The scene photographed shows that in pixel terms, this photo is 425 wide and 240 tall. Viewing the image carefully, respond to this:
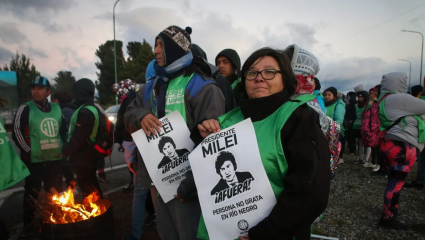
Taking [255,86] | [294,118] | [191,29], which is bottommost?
[294,118]

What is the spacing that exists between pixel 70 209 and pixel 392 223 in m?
4.28

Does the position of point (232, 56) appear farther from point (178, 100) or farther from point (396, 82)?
point (396, 82)

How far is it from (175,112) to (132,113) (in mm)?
446

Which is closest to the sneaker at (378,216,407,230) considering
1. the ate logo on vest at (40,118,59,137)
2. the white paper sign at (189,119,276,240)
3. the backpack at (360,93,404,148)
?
the backpack at (360,93,404,148)

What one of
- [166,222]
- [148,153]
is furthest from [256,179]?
[166,222]

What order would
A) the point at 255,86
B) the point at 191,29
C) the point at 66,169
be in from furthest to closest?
the point at 66,169 → the point at 191,29 → the point at 255,86

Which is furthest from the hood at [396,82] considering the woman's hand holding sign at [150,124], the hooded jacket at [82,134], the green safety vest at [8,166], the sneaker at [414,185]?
the green safety vest at [8,166]

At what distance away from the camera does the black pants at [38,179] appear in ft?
11.8

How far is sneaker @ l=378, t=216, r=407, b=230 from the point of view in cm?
357

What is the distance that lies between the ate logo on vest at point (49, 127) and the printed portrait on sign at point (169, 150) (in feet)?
9.34

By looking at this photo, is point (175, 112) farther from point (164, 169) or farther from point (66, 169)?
point (66, 169)

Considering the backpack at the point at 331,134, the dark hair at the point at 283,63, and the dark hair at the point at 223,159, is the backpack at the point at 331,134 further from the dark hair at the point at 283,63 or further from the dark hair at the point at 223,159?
the dark hair at the point at 223,159

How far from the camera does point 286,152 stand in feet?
A: 4.22

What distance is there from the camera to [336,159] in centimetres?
197
